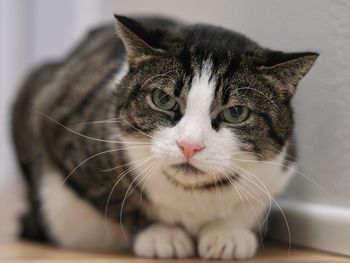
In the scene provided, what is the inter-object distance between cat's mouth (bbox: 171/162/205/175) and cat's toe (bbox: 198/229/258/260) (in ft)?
0.76

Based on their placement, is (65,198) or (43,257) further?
(65,198)

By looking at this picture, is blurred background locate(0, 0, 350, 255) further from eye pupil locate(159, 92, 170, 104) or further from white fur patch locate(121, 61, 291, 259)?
eye pupil locate(159, 92, 170, 104)

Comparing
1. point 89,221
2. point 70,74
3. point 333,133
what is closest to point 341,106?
point 333,133

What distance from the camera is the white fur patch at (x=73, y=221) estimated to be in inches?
65.8

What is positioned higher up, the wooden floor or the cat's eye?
the cat's eye

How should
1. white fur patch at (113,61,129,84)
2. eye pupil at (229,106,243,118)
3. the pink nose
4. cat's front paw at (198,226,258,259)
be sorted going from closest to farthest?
the pink nose
eye pupil at (229,106,243,118)
cat's front paw at (198,226,258,259)
white fur patch at (113,61,129,84)

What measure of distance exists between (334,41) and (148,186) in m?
0.60

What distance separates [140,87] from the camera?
1.42m

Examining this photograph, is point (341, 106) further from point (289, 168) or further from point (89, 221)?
point (89, 221)

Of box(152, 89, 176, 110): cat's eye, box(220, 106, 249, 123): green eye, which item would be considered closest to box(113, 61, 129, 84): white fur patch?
box(152, 89, 176, 110): cat's eye

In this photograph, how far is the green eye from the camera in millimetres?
1314

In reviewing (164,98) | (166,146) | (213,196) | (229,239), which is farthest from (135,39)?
(229,239)

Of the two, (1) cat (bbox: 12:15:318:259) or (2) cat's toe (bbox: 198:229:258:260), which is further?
(2) cat's toe (bbox: 198:229:258:260)

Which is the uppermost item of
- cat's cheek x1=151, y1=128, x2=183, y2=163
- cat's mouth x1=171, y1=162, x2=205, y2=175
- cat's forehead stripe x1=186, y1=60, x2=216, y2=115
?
cat's forehead stripe x1=186, y1=60, x2=216, y2=115
